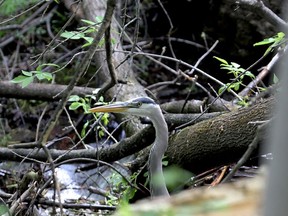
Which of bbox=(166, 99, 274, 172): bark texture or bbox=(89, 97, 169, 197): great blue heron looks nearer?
bbox=(166, 99, 274, 172): bark texture

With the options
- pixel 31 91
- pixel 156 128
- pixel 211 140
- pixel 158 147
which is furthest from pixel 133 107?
pixel 31 91

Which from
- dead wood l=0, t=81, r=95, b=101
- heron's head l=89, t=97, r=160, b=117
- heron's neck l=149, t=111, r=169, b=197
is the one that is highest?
heron's head l=89, t=97, r=160, b=117

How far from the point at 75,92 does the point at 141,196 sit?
155 centimetres

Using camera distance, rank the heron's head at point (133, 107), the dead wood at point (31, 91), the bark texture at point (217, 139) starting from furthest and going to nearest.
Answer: the dead wood at point (31, 91), the heron's head at point (133, 107), the bark texture at point (217, 139)

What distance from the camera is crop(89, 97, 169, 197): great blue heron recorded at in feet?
11.0

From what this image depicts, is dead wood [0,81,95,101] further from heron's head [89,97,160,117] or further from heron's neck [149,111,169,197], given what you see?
heron's neck [149,111,169,197]

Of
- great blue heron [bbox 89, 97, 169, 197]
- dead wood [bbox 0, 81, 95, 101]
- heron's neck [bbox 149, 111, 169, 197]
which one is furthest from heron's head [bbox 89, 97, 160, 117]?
dead wood [bbox 0, 81, 95, 101]

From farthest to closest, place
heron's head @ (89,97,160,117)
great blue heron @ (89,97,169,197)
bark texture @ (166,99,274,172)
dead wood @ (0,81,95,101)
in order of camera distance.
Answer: dead wood @ (0,81,95,101)
heron's head @ (89,97,160,117)
great blue heron @ (89,97,169,197)
bark texture @ (166,99,274,172)

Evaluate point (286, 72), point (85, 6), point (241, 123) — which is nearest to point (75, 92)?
point (85, 6)

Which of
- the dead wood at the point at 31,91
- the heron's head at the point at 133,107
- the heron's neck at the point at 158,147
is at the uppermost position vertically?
the heron's head at the point at 133,107

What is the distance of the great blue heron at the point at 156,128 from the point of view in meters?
3.35

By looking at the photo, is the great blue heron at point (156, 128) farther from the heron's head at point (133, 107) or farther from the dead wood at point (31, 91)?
the dead wood at point (31, 91)

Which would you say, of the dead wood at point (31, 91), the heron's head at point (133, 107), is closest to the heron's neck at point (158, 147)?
the heron's head at point (133, 107)

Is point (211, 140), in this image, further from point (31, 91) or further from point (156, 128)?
point (31, 91)
